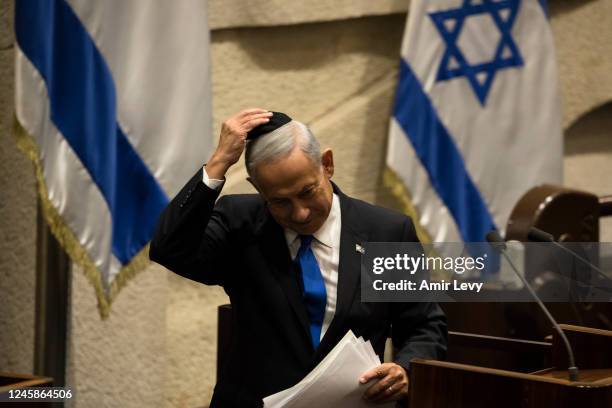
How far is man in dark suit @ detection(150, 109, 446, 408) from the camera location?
2283mm

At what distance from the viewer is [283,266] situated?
7.84ft

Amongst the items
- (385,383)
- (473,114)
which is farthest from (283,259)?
(473,114)

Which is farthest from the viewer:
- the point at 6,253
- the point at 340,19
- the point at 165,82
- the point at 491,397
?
the point at 340,19

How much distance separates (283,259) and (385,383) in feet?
1.27

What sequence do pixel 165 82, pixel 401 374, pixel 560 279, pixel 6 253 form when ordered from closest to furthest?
pixel 401 374, pixel 560 279, pixel 165 82, pixel 6 253

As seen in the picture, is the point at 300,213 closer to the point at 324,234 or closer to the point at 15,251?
the point at 324,234

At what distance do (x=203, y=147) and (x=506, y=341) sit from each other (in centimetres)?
144

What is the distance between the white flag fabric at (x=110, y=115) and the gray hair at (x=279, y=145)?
147cm

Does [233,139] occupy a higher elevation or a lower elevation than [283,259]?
higher

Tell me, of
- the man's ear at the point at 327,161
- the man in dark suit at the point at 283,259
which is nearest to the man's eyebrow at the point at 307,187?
the man in dark suit at the point at 283,259

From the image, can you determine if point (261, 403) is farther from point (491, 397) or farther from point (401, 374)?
point (491, 397)

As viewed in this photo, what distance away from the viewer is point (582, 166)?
5.62m

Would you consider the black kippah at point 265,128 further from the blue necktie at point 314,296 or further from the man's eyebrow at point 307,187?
the blue necktie at point 314,296

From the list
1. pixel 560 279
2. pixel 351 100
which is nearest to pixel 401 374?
pixel 560 279
